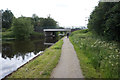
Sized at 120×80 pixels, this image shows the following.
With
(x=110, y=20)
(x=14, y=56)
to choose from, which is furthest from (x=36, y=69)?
(x=14, y=56)

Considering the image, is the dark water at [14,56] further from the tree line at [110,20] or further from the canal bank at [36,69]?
the tree line at [110,20]

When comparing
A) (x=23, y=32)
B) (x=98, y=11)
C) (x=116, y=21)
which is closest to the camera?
(x=116, y=21)

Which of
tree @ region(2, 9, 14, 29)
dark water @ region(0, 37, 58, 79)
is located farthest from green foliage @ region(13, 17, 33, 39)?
tree @ region(2, 9, 14, 29)

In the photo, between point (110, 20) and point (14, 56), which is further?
point (14, 56)

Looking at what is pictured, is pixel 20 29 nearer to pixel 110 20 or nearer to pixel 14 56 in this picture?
pixel 14 56

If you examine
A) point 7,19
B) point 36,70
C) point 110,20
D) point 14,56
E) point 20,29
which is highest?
point 7,19

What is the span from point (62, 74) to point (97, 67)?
1.81 m

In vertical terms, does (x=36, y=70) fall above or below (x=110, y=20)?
below

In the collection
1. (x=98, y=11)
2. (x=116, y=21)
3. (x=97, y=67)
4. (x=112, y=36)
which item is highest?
(x=98, y=11)

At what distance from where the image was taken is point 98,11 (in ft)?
30.4

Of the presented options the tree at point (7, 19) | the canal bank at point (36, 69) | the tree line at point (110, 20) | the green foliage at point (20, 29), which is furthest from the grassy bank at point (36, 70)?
the tree at point (7, 19)

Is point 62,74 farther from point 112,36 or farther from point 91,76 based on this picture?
point 112,36

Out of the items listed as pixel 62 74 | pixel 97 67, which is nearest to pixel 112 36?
pixel 97 67

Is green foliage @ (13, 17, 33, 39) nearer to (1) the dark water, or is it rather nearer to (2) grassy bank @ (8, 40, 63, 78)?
(1) the dark water
